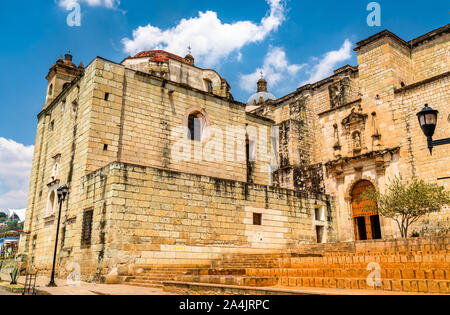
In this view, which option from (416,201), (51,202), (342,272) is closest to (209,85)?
(51,202)

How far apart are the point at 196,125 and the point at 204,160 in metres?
1.84

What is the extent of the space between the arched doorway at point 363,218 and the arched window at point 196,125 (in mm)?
8546

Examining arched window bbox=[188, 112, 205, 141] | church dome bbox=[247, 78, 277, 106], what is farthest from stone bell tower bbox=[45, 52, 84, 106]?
church dome bbox=[247, 78, 277, 106]

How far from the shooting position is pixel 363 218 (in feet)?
60.7

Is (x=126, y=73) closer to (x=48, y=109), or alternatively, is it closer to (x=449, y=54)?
(x=48, y=109)

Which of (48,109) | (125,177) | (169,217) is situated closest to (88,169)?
(125,177)

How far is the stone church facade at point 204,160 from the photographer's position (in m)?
12.2

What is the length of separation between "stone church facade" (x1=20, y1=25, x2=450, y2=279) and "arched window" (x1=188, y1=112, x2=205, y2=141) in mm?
73

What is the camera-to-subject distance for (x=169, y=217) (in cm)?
1244

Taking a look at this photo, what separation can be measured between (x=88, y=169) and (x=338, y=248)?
32.8 ft

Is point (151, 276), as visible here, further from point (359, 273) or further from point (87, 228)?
point (359, 273)

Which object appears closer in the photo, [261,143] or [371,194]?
[371,194]

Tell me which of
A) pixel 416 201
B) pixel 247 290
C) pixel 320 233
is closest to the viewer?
pixel 247 290

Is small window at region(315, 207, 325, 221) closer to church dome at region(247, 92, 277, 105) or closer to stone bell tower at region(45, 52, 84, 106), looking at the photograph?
stone bell tower at region(45, 52, 84, 106)
